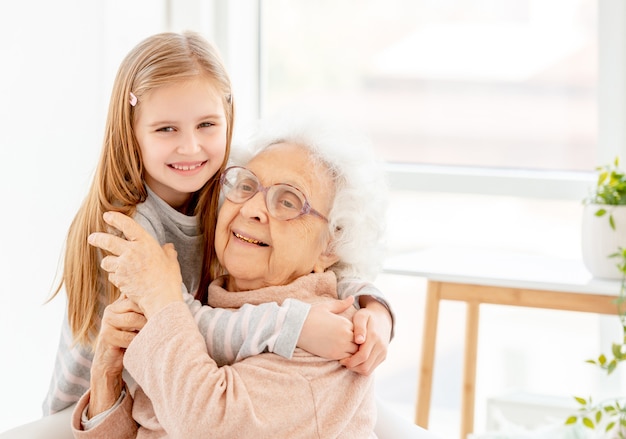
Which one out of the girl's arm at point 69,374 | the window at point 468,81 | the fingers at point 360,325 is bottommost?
the girl's arm at point 69,374

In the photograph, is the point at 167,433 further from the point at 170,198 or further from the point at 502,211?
the point at 502,211

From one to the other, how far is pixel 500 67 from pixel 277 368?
1.89 meters

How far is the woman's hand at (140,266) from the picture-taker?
145 cm

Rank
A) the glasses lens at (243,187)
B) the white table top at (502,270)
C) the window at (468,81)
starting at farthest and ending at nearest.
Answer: the window at (468,81), the white table top at (502,270), the glasses lens at (243,187)

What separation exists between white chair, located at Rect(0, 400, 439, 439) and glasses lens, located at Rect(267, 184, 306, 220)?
1.69 ft

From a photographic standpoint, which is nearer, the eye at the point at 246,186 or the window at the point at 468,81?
the eye at the point at 246,186

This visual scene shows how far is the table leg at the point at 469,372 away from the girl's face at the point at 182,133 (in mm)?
1264

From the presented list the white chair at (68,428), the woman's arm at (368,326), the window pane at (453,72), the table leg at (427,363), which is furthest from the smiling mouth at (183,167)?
the window pane at (453,72)

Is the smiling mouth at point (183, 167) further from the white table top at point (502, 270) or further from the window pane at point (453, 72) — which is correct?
the window pane at point (453, 72)

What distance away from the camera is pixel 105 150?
1620 millimetres

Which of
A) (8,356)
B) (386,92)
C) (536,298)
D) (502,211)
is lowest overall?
(8,356)

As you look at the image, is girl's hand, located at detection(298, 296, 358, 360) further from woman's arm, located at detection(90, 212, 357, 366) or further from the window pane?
the window pane

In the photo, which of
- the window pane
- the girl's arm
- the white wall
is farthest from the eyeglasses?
the window pane

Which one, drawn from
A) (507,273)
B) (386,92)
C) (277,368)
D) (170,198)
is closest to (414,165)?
(386,92)
